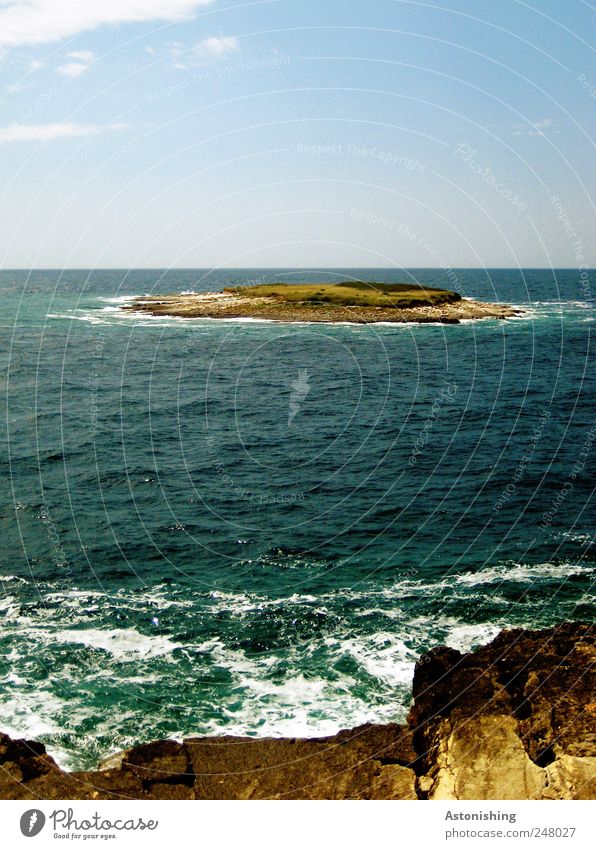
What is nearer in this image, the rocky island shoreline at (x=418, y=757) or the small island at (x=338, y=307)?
the rocky island shoreline at (x=418, y=757)

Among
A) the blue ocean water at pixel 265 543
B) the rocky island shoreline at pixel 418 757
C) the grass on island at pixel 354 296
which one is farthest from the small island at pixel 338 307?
the rocky island shoreline at pixel 418 757

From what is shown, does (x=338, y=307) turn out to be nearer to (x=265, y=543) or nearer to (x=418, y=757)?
(x=265, y=543)

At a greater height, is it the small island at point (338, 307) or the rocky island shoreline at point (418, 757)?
the small island at point (338, 307)

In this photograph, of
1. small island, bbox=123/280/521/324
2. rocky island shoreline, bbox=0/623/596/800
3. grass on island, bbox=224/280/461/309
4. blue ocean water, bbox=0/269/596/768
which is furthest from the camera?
grass on island, bbox=224/280/461/309

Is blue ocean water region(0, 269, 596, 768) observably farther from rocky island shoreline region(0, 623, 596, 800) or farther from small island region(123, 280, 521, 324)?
small island region(123, 280, 521, 324)

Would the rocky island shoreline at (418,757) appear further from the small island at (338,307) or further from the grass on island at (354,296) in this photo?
the grass on island at (354,296)

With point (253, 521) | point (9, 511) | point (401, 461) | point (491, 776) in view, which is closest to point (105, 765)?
point (491, 776)

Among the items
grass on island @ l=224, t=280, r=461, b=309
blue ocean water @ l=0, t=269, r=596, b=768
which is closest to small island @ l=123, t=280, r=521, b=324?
grass on island @ l=224, t=280, r=461, b=309

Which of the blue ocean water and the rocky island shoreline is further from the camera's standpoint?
the blue ocean water
